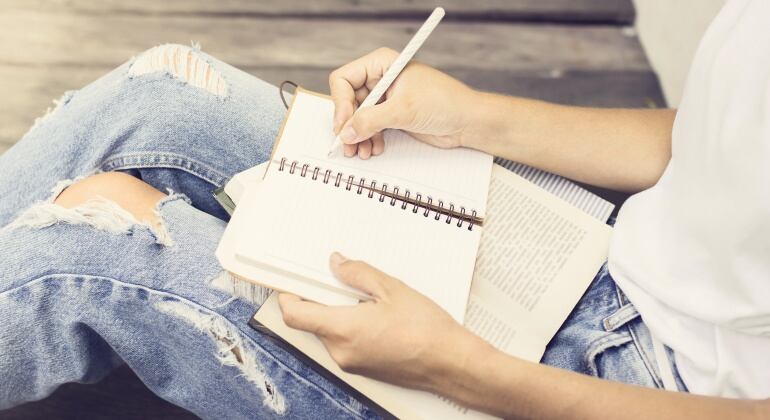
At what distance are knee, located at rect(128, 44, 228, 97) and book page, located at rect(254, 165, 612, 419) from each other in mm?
335

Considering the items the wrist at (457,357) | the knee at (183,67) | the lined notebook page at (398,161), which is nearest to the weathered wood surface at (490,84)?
the knee at (183,67)

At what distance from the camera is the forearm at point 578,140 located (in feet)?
2.31

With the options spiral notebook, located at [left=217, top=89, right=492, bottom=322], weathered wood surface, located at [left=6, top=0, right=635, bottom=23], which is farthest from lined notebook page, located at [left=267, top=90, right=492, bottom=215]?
weathered wood surface, located at [left=6, top=0, right=635, bottom=23]

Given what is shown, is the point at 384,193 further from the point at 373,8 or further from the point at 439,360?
the point at 373,8

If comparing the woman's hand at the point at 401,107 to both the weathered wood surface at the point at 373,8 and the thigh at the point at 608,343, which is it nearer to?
the thigh at the point at 608,343

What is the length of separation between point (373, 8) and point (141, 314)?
1076 millimetres

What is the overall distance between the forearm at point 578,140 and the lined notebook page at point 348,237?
128 mm

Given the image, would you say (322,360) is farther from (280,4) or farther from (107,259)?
(280,4)

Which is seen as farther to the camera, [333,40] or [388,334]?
[333,40]

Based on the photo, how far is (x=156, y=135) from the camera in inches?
29.2

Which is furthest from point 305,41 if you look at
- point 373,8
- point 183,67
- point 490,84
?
point 183,67

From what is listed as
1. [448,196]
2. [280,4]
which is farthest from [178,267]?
[280,4]

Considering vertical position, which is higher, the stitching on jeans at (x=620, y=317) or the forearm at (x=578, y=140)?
the forearm at (x=578, y=140)

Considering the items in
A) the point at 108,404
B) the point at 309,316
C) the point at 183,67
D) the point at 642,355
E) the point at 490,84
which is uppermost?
the point at 183,67
